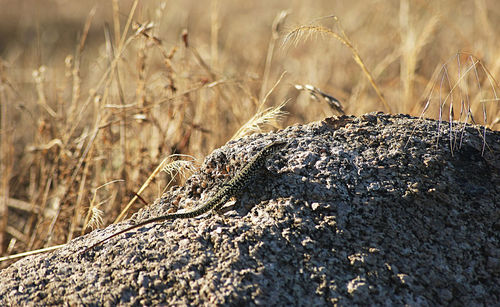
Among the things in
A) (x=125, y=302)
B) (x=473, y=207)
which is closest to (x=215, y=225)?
(x=125, y=302)

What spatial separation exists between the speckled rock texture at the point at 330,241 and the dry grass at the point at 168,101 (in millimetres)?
327

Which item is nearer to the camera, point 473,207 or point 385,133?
point 473,207

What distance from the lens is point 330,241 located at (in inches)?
74.5

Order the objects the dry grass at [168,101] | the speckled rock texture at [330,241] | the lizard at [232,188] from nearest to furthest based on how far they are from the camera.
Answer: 1. the speckled rock texture at [330,241]
2. the lizard at [232,188]
3. the dry grass at [168,101]

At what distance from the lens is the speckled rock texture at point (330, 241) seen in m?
1.78

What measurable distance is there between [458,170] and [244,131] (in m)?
1.21

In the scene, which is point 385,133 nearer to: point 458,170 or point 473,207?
point 458,170

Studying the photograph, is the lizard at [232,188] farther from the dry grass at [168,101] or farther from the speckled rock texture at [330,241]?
the dry grass at [168,101]

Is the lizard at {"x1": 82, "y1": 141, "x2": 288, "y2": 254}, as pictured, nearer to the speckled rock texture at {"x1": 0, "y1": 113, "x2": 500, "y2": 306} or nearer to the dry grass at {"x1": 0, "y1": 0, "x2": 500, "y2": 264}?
the speckled rock texture at {"x1": 0, "y1": 113, "x2": 500, "y2": 306}

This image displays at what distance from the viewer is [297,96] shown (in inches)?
289

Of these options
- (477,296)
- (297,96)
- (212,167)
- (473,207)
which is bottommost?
(212,167)

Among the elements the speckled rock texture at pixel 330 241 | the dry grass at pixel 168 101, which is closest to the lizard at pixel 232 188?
the speckled rock texture at pixel 330 241

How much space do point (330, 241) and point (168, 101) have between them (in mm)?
2485

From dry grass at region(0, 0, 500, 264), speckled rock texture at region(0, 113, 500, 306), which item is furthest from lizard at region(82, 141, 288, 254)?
dry grass at region(0, 0, 500, 264)
